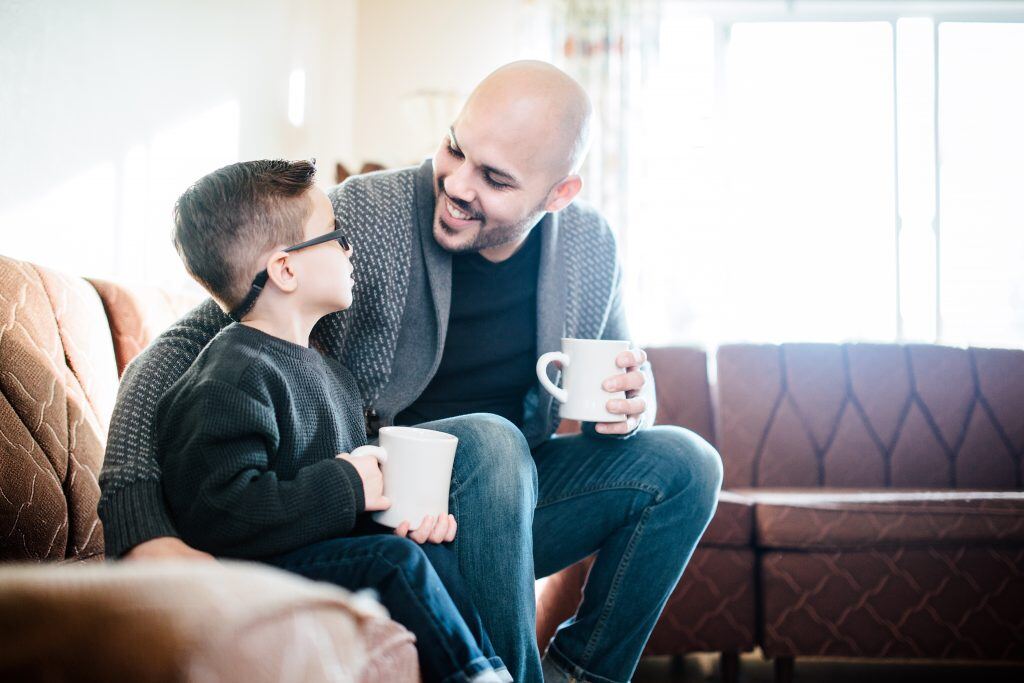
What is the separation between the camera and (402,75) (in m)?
4.23

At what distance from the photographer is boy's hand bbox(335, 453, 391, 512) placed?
890mm

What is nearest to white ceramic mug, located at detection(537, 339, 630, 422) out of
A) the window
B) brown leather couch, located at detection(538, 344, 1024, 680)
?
brown leather couch, located at detection(538, 344, 1024, 680)

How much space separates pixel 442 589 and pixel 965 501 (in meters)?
1.77

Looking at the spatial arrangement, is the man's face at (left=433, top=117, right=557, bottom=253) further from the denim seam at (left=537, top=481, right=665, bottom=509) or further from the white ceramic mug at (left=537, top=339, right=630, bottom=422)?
the denim seam at (left=537, top=481, right=665, bottom=509)

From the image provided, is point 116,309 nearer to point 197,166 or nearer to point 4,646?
point 197,166

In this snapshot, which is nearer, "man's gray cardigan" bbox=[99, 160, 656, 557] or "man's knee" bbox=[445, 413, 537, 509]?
"man's knee" bbox=[445, 413, 537, 509]

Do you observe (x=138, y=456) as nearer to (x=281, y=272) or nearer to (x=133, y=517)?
(x=133, y=517)

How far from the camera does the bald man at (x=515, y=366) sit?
3.19ft

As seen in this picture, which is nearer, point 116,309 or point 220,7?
point 116,309

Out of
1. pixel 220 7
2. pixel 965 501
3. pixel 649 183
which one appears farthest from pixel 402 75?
pixel 965 501

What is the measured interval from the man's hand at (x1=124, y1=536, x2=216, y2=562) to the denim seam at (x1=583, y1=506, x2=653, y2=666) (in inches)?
23.3

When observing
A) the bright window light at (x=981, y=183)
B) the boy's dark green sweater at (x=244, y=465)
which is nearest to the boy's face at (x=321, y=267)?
the boy's dark green sweater at (x=244, y=465)

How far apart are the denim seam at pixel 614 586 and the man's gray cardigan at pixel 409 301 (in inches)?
9.0

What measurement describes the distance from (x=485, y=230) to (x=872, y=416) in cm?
170
